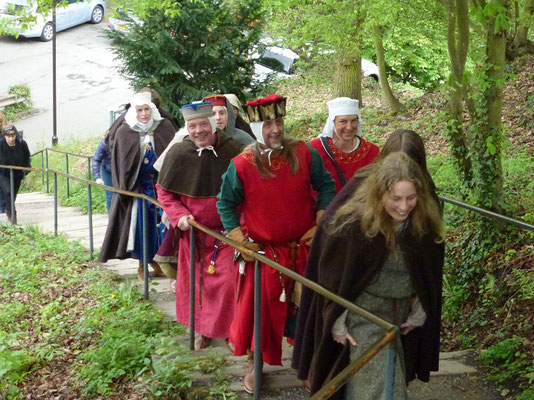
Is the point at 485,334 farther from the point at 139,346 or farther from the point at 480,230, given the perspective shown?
the point at 139,346

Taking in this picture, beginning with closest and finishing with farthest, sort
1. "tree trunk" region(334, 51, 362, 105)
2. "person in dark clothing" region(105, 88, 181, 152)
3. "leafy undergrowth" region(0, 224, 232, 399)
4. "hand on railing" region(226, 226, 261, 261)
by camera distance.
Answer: "hand on railing" region(226, 226, 261, 261) < "leafy undergrowth" region(0, 224, 232, 399) < "person in dark clothing" region(105, 88, 181, 152) < "tree trunk" region(334, 51, 362, 105)

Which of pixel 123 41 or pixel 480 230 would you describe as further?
pixel 123 41

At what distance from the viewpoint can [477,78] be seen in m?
5.91

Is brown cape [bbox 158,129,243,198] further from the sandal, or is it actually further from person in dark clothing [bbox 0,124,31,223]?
person in dark clothing [bbox 0,124,31,223]

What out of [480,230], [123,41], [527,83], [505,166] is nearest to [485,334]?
[480,230]

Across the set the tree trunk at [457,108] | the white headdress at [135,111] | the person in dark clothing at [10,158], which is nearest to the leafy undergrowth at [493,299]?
the tree trunk at [457,108]

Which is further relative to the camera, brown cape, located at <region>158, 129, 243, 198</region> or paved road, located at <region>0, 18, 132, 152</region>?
paved road, located at <region>0, 18, 132, 152</region>

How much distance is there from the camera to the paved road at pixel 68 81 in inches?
795

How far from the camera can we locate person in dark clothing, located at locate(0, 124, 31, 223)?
11.4 m

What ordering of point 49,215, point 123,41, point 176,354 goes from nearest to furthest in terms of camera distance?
point 176,354 → point 123,41 → point 49,215

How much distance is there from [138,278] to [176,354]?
2.46m

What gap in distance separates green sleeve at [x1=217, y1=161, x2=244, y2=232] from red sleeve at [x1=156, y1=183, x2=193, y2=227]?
797 millimetres

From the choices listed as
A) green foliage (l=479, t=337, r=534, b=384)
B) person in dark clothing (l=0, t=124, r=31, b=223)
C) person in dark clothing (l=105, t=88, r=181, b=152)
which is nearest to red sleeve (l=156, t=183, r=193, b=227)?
person in dark clothing (l=105, t=88, r=181, b=152)

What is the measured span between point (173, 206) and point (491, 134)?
9.46 feet
